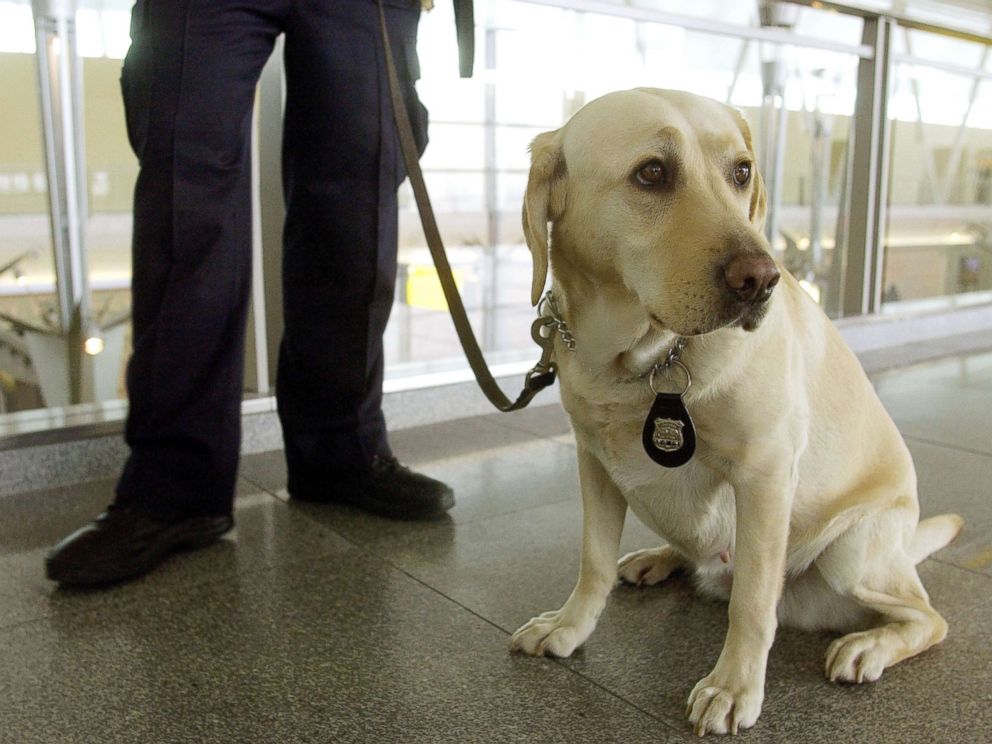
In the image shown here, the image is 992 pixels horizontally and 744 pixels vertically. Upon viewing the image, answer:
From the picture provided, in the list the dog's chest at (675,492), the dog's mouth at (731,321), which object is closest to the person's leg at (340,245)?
the dog's chest at (675,492)

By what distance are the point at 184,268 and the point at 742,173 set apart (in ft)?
3.66

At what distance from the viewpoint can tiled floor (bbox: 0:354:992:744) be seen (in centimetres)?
133

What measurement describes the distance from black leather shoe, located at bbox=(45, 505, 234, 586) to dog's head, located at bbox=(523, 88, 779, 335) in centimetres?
100

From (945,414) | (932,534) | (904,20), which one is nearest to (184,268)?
(932,534)

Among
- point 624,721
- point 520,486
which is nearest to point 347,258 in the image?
point 520,486

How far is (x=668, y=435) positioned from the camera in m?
1.32

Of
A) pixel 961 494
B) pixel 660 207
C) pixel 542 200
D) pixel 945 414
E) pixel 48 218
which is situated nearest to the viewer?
pixel 660 207

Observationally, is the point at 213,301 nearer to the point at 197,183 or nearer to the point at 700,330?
the point at 197,183

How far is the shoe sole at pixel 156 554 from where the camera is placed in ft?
5.81

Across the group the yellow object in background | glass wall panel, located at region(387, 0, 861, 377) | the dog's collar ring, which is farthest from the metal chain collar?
the yellow object in background

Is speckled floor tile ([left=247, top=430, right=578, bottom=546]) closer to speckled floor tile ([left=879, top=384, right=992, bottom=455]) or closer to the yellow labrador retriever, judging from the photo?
the yellow labrador retriever

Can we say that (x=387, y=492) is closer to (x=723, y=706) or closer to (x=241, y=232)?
(x=241, y=232)

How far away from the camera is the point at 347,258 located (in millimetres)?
2184

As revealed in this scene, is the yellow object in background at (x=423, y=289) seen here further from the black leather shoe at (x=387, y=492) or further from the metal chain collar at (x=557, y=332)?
the metal chain collar at (x=557, y=332)
